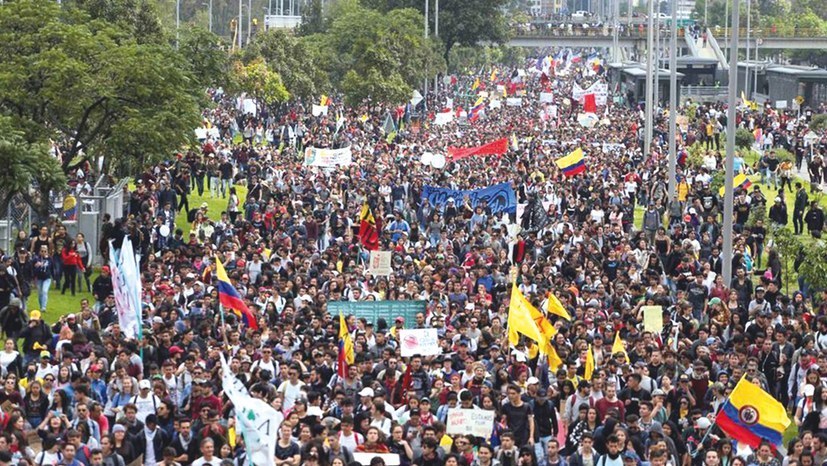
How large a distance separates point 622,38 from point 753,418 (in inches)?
4579

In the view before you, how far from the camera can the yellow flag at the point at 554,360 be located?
2028cm

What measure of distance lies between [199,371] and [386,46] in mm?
58053

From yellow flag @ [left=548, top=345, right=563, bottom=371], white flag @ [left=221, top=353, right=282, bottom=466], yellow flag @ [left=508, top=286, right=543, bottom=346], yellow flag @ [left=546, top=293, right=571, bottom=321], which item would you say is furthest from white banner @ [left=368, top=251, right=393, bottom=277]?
white flag @ [left=221, top=353, right=282, bottom=466]

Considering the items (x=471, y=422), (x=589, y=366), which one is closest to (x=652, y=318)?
(x=589, y=366)

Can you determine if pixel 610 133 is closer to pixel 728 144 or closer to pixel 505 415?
pixel 728 144

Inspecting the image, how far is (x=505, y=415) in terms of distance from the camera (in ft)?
57.0

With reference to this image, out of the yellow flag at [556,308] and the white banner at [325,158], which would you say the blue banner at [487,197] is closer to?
the white banner at [325,158]

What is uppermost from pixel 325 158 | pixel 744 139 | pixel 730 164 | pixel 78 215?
pixel 730 164

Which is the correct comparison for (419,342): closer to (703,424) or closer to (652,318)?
(652,318)

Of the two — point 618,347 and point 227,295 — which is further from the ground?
point 227,295

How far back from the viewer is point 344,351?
770 inches

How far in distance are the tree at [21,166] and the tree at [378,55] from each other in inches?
1564

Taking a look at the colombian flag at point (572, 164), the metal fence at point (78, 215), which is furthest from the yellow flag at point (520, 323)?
the colombian flag at point (572, 164)

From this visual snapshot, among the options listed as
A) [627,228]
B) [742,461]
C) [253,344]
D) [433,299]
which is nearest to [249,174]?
[627,228]
